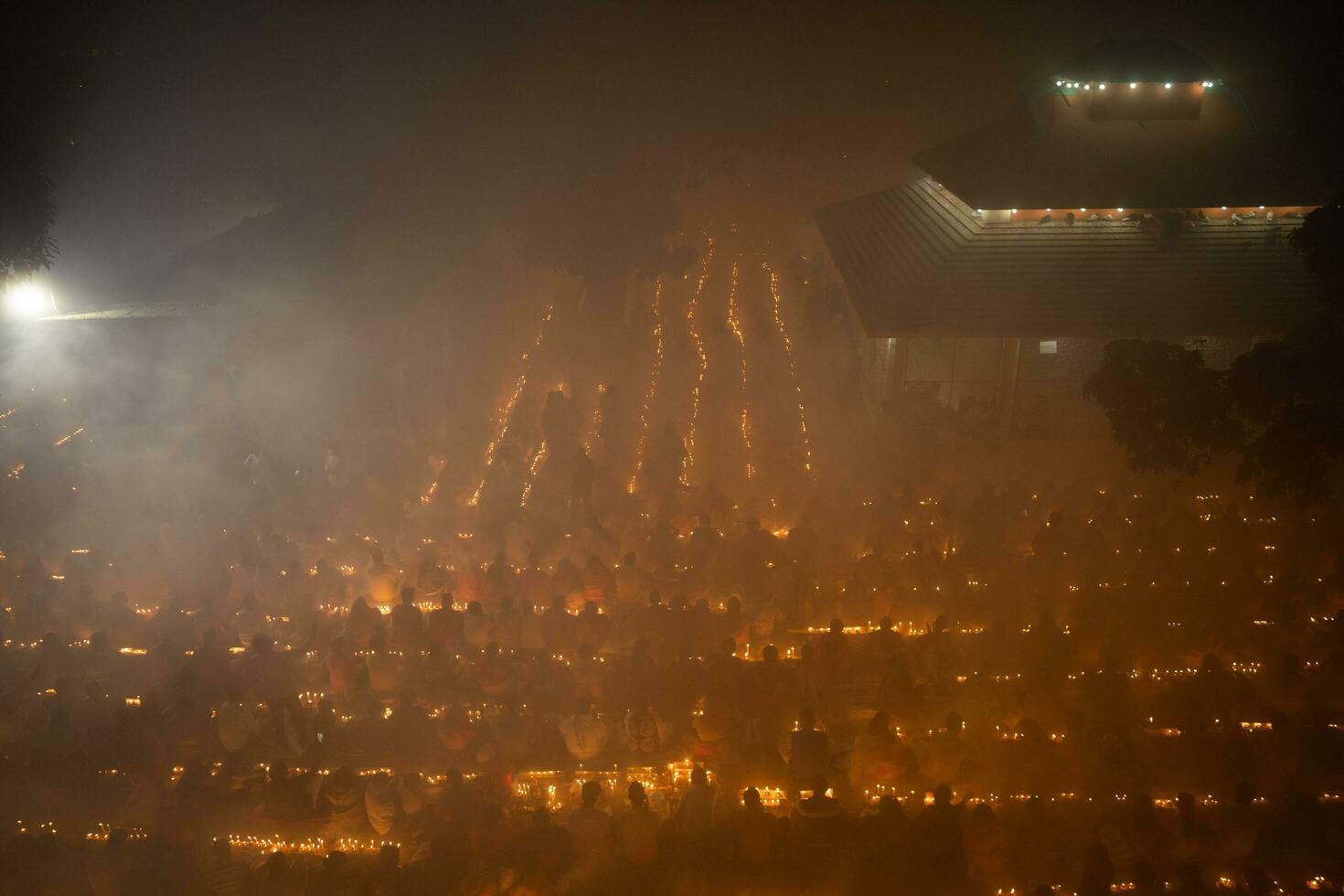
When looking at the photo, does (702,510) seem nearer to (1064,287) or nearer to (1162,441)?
(1162,441)

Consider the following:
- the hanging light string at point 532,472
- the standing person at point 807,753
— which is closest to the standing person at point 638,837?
the standing person at point 807,753

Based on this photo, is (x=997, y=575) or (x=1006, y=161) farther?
(x=1006, y=161)

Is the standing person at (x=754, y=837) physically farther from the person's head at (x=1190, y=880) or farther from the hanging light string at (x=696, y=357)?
the hanging light string at (x=696, y=357)

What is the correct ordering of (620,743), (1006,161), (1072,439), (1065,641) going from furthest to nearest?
Result: (1006,161) < (1072,439) < (1065,641) < (620,743)

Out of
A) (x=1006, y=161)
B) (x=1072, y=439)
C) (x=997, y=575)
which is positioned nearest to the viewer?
(x=997, y=575)

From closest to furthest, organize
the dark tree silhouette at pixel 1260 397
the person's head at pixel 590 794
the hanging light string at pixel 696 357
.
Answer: the person's head at pixel 590 794
the dark tree silhouette at pixel 1260 397
the hanging light string at pixel 696 357

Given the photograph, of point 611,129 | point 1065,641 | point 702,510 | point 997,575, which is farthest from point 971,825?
point 611,129

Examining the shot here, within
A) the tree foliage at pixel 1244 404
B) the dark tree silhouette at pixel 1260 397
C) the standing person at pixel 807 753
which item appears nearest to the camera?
the standing person at pixel 807 753

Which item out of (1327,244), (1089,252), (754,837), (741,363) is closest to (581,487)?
(754,837)
